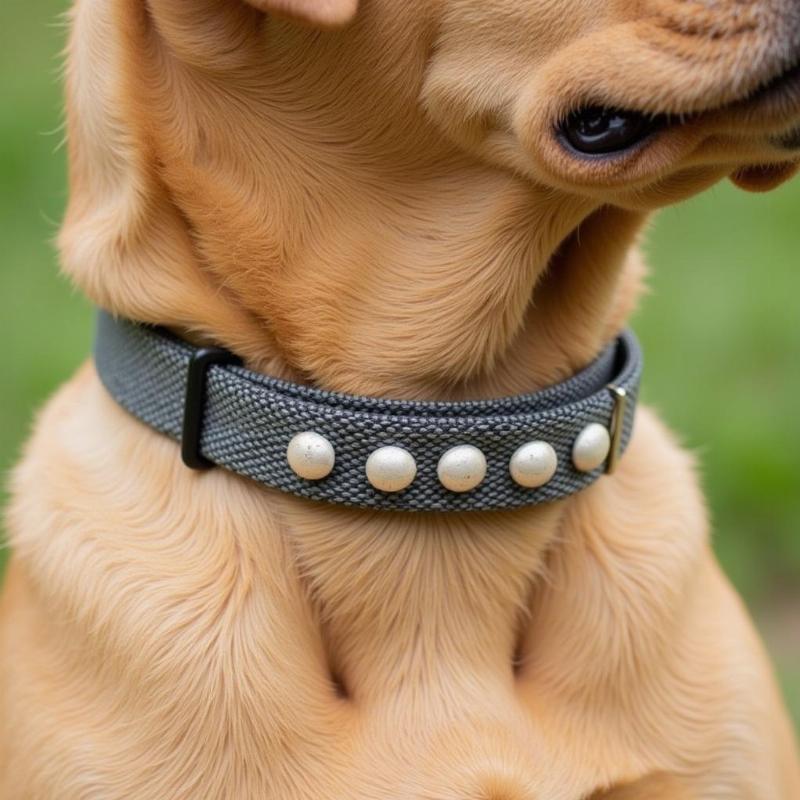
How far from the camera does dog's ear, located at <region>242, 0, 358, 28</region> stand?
143 cm

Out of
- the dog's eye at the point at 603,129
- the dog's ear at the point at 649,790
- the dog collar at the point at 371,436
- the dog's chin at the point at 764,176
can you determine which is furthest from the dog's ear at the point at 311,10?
the dog's ear at the point at 649,790

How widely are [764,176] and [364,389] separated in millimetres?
537

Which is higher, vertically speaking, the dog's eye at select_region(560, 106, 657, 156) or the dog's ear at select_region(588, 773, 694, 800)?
the dog's eye at select_region(560, 106, 657, 156)

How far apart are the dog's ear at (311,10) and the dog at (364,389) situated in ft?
0.15

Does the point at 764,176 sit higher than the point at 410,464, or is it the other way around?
the point at 764,176

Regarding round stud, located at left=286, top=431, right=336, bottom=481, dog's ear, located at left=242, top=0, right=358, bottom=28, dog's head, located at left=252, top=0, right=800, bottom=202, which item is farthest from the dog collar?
dog's ear, located at left=242, top=0, right=358, bottom=28

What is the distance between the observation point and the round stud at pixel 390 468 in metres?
1.60

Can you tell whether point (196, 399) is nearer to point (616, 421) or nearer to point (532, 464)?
point (532, 464)

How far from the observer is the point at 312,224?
65.7 inches

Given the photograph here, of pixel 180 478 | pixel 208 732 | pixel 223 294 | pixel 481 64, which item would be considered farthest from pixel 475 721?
pixel 481 64

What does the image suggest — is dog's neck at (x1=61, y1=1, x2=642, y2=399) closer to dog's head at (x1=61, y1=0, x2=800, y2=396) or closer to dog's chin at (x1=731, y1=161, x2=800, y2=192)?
dog's head at (x1=61, y1=0, x2=800, y2=396)

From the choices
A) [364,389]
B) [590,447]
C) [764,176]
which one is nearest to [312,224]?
[364,389]

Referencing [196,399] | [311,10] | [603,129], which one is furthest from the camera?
[196,399]

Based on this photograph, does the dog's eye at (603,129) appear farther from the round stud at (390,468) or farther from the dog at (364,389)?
the round stud at (390,468)
